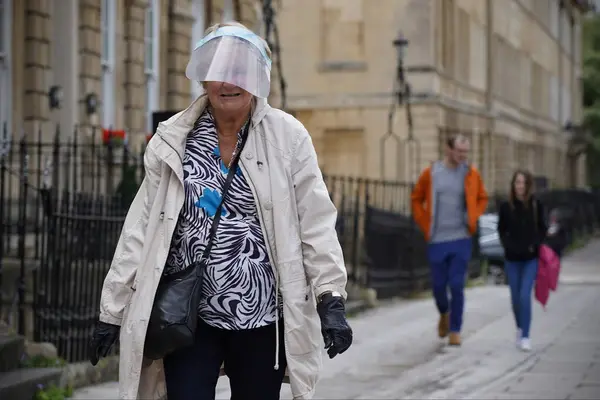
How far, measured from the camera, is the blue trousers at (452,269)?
460 inches

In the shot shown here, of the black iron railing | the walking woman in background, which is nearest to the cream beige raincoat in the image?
the black iron railing

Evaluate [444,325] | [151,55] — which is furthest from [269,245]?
[151,55]

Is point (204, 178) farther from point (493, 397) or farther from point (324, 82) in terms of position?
point (324, 82)

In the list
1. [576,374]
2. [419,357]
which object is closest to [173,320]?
[576,374]

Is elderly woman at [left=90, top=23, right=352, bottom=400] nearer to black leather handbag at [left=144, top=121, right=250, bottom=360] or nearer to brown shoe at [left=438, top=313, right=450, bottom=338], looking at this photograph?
black leather handbag at [left=144, top=121, right=250, bottom=360]

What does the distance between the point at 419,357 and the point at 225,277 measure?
274 inches

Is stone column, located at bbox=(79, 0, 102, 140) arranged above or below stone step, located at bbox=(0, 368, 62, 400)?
above

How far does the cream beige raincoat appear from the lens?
4.60 metres

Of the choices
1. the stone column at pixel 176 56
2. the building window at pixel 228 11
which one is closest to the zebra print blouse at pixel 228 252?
the stone column at pixel 176 56

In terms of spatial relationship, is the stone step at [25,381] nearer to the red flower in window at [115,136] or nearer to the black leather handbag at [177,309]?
the black leather handbag at [177,309]

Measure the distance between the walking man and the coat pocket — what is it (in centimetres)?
709

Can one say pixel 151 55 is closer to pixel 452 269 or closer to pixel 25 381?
pixel 452 269

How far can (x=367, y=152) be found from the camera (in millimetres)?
36000

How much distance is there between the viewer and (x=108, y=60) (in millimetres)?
18516
